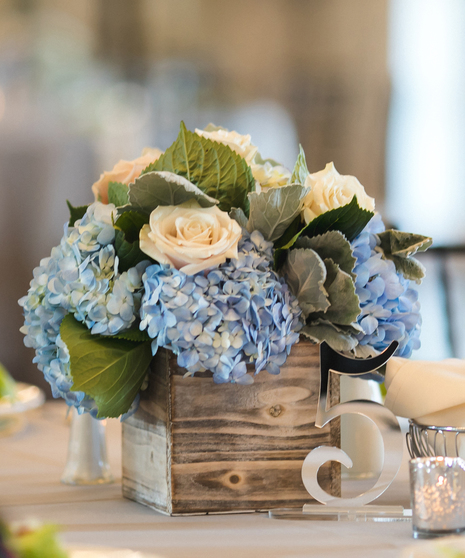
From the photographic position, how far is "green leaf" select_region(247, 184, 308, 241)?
563 millimetres

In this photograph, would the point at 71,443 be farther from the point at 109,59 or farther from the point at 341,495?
the point at 109,59

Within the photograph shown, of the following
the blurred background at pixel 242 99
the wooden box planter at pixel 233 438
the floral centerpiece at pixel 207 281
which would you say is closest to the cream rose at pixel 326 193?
the floral centerpiece at pixel 207 281

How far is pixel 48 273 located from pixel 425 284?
2071 millimetres

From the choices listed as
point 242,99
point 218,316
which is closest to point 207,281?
point 218,316

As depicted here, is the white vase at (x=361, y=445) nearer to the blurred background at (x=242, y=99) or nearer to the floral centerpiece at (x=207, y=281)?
the floral centerpiece at (x=207, y=281)

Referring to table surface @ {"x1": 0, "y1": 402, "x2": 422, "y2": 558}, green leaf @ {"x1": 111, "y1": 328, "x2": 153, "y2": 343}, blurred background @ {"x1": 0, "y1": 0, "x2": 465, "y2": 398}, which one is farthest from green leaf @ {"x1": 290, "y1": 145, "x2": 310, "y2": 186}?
blurred background @ {"x1": 0, "y1": 0, "x2": 465, "y2": 398}

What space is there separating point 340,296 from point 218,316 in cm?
12

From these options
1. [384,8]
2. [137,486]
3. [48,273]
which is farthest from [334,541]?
[384,8]

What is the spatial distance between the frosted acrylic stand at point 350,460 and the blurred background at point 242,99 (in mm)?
1793

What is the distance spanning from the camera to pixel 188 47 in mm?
2320

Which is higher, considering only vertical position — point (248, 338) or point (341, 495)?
point (248, 338)

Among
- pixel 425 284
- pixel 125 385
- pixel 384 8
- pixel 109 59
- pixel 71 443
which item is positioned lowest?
pixel 425 284

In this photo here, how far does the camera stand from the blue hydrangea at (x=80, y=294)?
1.81 feet

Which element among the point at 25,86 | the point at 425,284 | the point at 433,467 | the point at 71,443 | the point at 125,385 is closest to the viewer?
the point at 433,467
